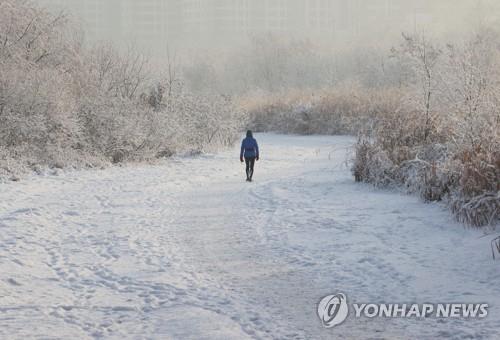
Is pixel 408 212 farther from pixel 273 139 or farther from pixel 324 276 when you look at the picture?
pixel 273 139

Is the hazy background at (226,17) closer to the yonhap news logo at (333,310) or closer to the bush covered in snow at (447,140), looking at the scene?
the bush covered in snow at (447,140)

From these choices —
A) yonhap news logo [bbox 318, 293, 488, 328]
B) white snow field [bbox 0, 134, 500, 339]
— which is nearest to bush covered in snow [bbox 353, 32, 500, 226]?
white snow field [bbox 0, 134, 500, 339]

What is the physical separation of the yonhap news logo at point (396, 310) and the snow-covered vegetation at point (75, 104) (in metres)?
12.8

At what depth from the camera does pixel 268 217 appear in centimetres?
1089

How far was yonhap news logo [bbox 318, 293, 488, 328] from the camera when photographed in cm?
557

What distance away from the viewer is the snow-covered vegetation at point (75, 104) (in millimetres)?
17766

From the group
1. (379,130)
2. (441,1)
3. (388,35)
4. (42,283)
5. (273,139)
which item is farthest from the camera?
(441,1)

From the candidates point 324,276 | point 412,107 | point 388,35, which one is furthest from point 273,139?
point 388,35

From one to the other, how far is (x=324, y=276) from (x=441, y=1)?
9925 centimetres

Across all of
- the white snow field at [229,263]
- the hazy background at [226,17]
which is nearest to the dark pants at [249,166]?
the white snow field at [229,263]

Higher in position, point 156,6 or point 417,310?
point 156,6

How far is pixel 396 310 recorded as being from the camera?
5.79 m

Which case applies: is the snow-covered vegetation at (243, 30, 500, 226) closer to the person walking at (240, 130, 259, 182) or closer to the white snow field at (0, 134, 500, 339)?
the white snow field at (0, 134, 500, 339)

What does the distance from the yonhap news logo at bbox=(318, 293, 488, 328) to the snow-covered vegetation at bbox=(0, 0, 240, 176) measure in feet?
42.0
